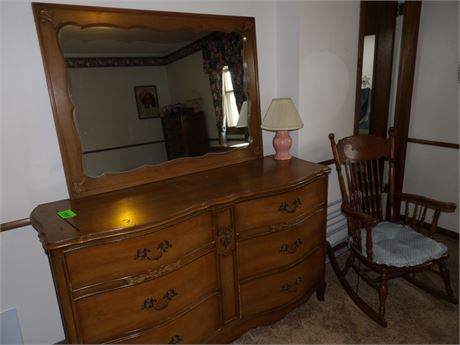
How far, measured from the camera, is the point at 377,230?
1.97m

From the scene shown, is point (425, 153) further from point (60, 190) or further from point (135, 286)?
point (60, 190)

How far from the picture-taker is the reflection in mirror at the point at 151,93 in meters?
1.38

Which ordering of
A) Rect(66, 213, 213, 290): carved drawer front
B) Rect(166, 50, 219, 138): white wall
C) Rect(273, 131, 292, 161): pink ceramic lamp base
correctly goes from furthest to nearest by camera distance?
Rect(273, 131, 292, 161): pink ceramic lamp base < Rect(166, 50, 219, 138): white wall < Rect(66, 213, 213, 290): carved drawer front

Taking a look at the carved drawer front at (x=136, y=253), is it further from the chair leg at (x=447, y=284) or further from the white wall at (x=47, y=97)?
the chair leg at (x=447, y=284)

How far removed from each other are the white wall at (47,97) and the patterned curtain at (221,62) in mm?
154

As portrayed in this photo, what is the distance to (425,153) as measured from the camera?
2635 millimetres

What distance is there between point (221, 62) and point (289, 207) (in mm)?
974

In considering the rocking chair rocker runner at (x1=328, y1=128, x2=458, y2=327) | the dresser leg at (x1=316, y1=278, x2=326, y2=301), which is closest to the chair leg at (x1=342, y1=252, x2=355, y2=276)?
the rocking chair rocker runner at (x1=328, y1=128, x2=458, y2=327)

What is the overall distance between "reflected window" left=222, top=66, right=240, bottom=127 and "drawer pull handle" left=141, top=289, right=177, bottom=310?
1050mm

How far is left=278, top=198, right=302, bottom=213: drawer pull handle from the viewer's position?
151 centimetres

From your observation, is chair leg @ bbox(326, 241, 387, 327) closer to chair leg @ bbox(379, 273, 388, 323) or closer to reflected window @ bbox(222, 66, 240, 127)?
chair leg @ bbox(379, 273, 388, 323)

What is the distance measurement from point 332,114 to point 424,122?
40.7 inches

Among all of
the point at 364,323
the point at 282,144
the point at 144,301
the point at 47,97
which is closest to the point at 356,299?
the point at 364,323

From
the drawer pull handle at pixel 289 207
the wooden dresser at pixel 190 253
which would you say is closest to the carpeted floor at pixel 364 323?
the wooden dresser at pixel 190 253
